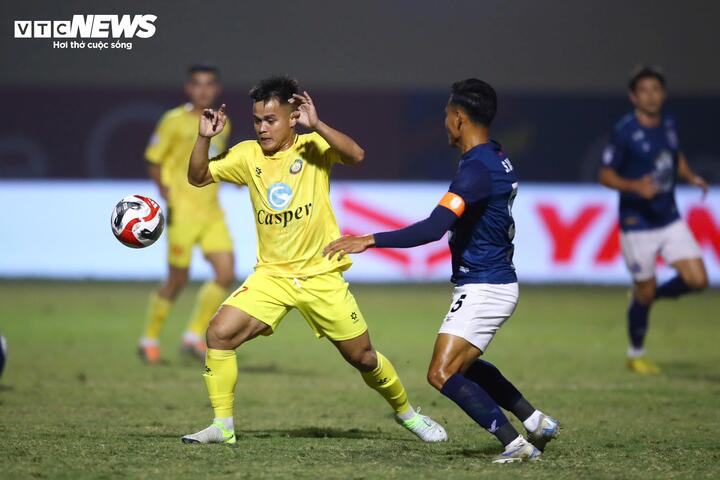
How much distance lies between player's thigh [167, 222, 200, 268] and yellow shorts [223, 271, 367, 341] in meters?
4.38

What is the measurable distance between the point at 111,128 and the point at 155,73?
49.7 inches

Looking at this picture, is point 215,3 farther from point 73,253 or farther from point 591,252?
point 591,252

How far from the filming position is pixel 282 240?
7141 millimetres

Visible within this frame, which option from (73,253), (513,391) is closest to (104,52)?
(73,253)

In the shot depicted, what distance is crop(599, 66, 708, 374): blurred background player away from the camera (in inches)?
424

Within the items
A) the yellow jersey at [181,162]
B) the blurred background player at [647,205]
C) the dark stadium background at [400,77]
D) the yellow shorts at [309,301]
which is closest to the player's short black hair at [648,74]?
the blurred background player at [647,205]

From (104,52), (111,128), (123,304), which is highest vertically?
(104,52)

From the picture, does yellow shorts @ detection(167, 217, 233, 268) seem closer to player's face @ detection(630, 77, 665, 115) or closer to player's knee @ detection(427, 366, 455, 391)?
player's face @ detection(630, 77, 665, 115)

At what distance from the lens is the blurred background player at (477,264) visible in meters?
6.31

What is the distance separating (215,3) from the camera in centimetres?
1853

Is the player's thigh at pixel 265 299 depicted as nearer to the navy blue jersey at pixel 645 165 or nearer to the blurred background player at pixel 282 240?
the blurred background player at pixel 282 240

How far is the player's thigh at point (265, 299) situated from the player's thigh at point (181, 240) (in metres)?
4.36

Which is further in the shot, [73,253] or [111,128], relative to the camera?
[111,128]

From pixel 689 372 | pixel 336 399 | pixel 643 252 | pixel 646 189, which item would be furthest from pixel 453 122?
pixel 689 372
